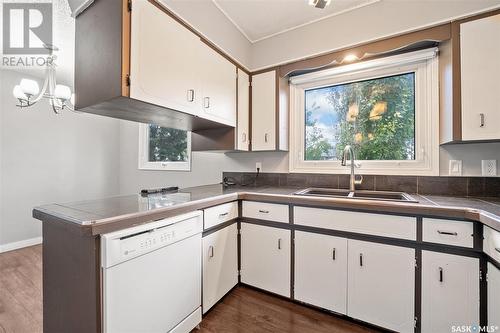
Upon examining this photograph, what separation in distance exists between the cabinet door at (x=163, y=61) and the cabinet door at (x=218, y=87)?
0.09 meters

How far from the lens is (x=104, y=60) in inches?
49.9

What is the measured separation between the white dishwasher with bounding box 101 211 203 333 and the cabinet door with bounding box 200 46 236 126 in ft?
3.01

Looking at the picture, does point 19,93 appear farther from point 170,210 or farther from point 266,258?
point 266,258

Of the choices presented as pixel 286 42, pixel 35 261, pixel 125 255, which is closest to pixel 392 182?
pixel 286 42

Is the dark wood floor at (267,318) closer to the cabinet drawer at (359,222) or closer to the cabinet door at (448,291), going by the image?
the cabinet door at (448,291)

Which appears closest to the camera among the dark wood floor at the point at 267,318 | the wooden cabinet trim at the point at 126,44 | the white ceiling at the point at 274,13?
the wooden cabinet trim at the point at 126,44

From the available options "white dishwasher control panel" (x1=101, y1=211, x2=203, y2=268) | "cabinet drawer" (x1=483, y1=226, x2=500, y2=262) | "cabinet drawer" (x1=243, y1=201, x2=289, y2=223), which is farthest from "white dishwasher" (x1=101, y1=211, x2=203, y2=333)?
"cabinet drawer" (x1=483, y1=226, x2=500, y2=262)

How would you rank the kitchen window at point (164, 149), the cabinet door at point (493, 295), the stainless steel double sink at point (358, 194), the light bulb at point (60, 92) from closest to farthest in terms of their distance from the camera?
1. the cabinet door at point (493, 295)
2. the stainless steel double sink at point (358, 194)
3. the light bulb at point (60, 92)
4. the kitchen window at point (164, 149)

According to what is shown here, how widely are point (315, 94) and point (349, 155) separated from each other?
0.76m

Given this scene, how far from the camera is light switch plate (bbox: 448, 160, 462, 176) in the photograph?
1.68m

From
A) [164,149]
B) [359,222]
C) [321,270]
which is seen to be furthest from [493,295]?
[164,149]

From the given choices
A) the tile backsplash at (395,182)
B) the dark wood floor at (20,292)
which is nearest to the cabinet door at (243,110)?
the tile backsplash at (395,182)

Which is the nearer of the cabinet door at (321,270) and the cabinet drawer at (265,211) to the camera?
the cabinet door at (321,270)

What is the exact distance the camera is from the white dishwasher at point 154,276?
0.97m
